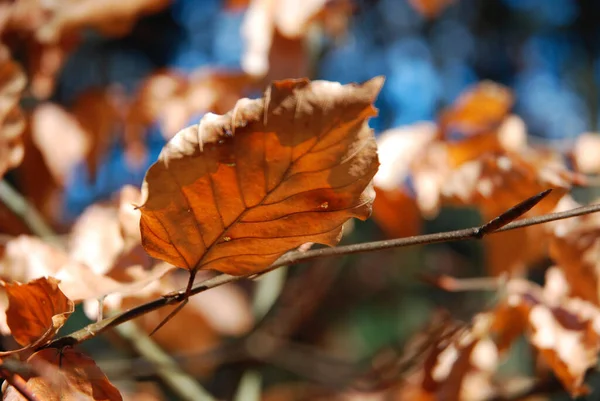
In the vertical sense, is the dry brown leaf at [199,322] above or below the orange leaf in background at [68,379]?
below

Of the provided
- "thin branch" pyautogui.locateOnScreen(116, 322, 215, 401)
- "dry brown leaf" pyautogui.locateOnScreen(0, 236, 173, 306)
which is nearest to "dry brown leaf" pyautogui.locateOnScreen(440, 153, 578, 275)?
"dry brown leaf" pyautogui.locateOnScreen(0, 236, 173, 306)

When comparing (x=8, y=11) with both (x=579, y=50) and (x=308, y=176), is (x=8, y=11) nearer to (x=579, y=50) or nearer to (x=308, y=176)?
(x=308, y=176)

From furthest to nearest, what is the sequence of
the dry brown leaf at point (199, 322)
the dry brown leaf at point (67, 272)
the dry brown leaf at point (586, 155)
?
the dry brown leaf at point (199, 322)
the dry brown leaf at point (586, 155)
the dry brown leaf at point (67, 272)

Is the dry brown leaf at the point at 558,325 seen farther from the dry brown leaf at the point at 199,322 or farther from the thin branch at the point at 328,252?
the dry brown leaf at the point at 199,322

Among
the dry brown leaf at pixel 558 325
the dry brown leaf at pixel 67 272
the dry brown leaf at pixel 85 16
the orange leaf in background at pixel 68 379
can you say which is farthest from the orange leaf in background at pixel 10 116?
the dry brown leaf at pixel 558 325

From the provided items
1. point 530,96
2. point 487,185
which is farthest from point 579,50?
point 487,185

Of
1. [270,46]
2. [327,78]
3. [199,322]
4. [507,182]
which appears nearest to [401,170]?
[507,182]
